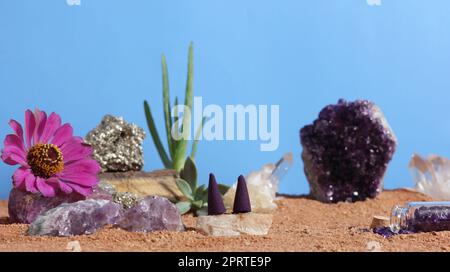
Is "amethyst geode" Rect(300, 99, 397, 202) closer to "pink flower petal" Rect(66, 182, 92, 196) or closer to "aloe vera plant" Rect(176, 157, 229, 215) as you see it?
"aloe vera plant" Rect(176, 157, 229, 215)

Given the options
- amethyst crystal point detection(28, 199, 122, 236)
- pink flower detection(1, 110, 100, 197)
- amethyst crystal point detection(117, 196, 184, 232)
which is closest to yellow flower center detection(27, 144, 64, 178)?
pink flower detection(1, 110, 100, 197)

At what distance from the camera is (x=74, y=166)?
2.84 m

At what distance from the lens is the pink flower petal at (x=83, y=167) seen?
2822 mm

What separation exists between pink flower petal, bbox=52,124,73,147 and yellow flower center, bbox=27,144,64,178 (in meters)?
0.09

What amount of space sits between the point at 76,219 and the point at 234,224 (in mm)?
498

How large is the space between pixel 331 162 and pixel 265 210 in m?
0.56

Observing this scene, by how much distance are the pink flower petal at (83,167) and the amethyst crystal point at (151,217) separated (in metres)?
0.51

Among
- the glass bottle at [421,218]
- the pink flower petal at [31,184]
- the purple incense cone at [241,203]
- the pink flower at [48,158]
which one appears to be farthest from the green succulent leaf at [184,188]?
the glass bottle at [421,218]

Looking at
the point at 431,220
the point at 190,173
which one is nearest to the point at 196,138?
the point at 190,173

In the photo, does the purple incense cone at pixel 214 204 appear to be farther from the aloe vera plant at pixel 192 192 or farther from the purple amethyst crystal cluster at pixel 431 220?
the aloe vera plant at pixel 192 192

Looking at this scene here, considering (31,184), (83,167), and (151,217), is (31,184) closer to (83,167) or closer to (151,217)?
(83,167)

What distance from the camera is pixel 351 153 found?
3877 mm
